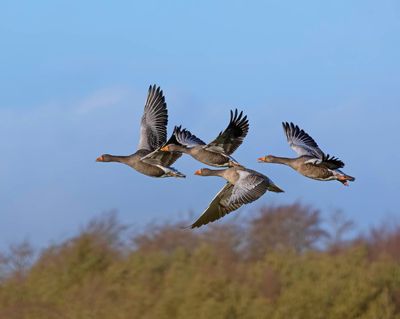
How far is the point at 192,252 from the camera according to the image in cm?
5053

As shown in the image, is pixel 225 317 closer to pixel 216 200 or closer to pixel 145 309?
pixel 145 309

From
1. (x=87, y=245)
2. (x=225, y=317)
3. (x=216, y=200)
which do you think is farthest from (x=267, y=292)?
(x=216, y=200)

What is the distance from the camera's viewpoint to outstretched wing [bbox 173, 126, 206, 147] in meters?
30.7

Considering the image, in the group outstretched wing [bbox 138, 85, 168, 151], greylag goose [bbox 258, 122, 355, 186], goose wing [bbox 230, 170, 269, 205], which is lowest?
goose wing [bbox 230, 170, 269, 205]

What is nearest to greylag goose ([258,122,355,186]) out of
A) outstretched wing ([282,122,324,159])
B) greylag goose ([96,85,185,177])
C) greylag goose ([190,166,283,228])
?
outstretched wing ([282,122,324,159])

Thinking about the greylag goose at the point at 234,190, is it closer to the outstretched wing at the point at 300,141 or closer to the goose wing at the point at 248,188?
the goose wing at the point at 248,188

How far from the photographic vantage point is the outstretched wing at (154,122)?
32250mm

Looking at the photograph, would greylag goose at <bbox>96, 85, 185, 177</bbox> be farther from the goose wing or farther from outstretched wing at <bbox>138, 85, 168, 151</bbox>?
the goose wing

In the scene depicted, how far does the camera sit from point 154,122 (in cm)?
3266

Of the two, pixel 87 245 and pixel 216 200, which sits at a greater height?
pixel 87 245

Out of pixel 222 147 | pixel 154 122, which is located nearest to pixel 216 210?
pixel 222 147

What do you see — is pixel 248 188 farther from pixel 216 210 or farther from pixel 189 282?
pixel 189 282

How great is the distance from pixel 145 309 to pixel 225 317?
2.76m

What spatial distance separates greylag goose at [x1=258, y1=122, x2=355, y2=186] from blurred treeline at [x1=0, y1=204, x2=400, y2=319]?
11.5m
